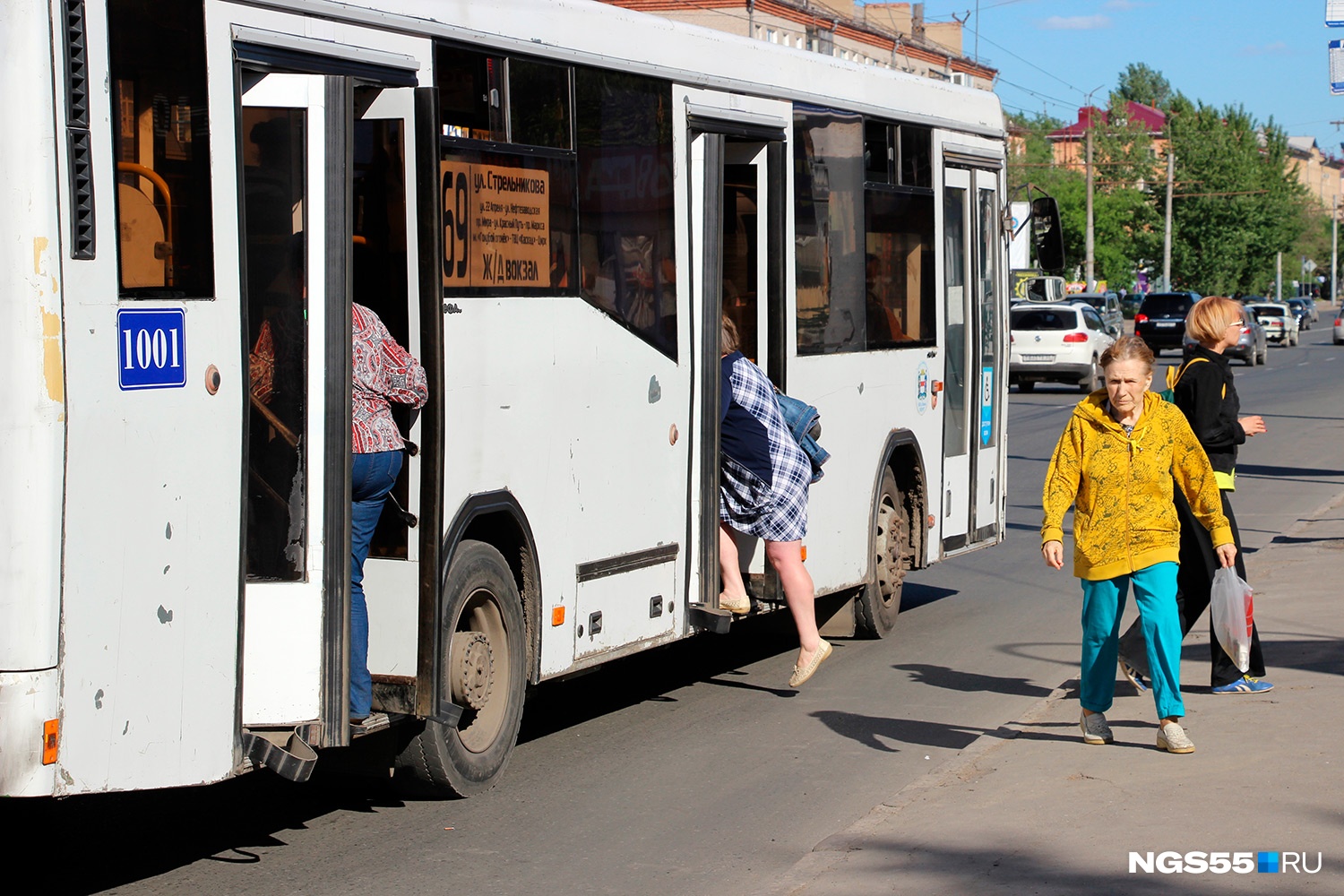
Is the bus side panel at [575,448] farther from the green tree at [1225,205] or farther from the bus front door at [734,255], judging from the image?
the green tree at [1225,205]

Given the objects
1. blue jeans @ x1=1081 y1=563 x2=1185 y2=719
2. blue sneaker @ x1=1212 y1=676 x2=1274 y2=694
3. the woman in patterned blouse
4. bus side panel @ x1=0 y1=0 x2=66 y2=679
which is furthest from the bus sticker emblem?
bus side panel @ x1=0 y1=0 x2=66 y2=679

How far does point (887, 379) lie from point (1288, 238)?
Result: 3522 inches

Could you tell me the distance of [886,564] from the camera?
10516mm

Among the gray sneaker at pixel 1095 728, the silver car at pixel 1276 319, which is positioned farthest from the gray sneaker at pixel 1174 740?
the silver car at pixel 1276 319

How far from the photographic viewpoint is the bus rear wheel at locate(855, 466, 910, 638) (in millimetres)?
10375

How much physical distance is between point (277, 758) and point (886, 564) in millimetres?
5556

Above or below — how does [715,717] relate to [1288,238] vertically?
below

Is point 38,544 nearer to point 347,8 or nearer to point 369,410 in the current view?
point 369,410

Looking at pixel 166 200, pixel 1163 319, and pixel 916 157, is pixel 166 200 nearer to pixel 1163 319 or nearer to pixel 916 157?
pixel 916 157

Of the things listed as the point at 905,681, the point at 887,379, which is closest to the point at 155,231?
the point at 905,681

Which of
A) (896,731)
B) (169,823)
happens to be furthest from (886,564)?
(169,823)

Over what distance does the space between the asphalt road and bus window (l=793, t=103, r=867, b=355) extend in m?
1.83

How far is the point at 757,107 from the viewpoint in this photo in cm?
880

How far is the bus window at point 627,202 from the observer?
7.37 metres
